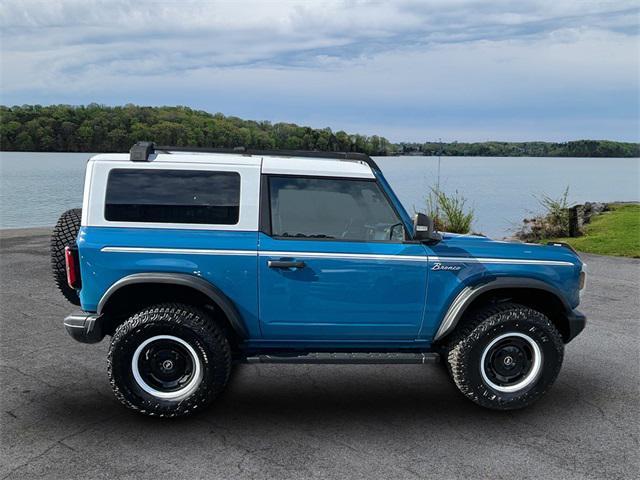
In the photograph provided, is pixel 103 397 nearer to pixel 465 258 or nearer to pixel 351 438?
pixel 351 438

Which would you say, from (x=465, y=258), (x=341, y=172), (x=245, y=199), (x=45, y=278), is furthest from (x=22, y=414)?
(x=45, y=278)

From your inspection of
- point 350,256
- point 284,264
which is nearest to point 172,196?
point 284,264

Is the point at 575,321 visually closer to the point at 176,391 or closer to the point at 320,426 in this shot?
the point at 320,426

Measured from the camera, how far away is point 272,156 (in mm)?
4848

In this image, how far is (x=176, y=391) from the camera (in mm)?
4543

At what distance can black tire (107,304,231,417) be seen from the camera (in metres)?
4.43

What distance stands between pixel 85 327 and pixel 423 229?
8.92 feet

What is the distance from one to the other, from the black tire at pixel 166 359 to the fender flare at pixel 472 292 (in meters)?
1.75

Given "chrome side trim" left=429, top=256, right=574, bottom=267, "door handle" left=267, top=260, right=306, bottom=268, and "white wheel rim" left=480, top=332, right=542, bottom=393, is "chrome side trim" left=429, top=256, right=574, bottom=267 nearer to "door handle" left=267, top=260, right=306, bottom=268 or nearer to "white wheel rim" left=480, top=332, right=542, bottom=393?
"white wheel rim" left=480, top=332, right=542, bottom=393

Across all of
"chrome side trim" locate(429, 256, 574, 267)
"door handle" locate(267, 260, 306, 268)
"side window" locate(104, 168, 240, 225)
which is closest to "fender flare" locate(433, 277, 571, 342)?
"chrome side trim" locate(429, 256, 574, 267)

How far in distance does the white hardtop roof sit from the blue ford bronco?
0.01m

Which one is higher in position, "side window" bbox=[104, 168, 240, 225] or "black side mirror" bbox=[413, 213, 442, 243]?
"side window" bbox=[104, 168, 240, 225]

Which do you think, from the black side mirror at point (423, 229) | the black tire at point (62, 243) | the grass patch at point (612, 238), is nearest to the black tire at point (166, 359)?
the black tire at point (62, 243)

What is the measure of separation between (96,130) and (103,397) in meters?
31.5
